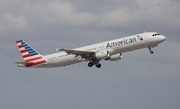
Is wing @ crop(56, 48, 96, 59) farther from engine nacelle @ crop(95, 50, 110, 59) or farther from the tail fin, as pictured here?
the tail fin

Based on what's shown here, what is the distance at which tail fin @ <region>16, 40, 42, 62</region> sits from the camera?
10469 centimetres

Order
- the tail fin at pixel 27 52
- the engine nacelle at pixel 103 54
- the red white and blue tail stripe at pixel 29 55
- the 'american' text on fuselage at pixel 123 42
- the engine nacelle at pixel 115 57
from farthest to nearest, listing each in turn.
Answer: the tail fin at pixel 27 52 → the red white and blue tail stripe at pixel 29 55 → the engine nacelle at pixel 115 57 → the engine nacelle at pixel 103 54 → the 'american' text on fuselage at pixel 123 42

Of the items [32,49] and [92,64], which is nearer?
[92,64]

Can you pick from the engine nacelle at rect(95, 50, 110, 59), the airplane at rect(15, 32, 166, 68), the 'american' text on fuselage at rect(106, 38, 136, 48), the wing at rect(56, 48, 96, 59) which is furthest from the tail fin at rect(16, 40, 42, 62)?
the 'american' text on fuselage at rect(106, 38, 136, 48)

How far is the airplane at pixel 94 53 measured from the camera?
94.4m

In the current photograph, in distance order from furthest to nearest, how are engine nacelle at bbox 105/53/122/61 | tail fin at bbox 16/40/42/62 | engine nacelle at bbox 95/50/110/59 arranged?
tail fin at bbox 16/40/42/62
engine nacelle at bbox 105/53/122/61
engine nacelle at bbox 95/50/110/59

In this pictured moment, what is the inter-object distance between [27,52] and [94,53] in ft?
55.3

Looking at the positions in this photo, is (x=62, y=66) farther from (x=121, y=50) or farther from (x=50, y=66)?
(x=121, y=50)

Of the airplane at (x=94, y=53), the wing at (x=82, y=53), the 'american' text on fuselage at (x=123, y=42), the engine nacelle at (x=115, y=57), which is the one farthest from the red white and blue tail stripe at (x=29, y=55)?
the 'american' text on fuselage at (x=123, y=42)

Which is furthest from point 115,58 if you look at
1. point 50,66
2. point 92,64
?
point 50,66

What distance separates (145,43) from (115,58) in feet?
30.6

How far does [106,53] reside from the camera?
95.8 meters

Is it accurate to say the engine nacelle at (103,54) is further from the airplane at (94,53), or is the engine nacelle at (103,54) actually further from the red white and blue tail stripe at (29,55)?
the red white and blue tail stripe at (29,55)

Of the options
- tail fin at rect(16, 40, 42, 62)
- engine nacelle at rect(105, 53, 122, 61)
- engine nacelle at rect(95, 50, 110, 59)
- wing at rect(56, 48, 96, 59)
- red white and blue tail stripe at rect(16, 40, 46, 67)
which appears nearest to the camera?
wing at rect(56, 48, 96, 59)
